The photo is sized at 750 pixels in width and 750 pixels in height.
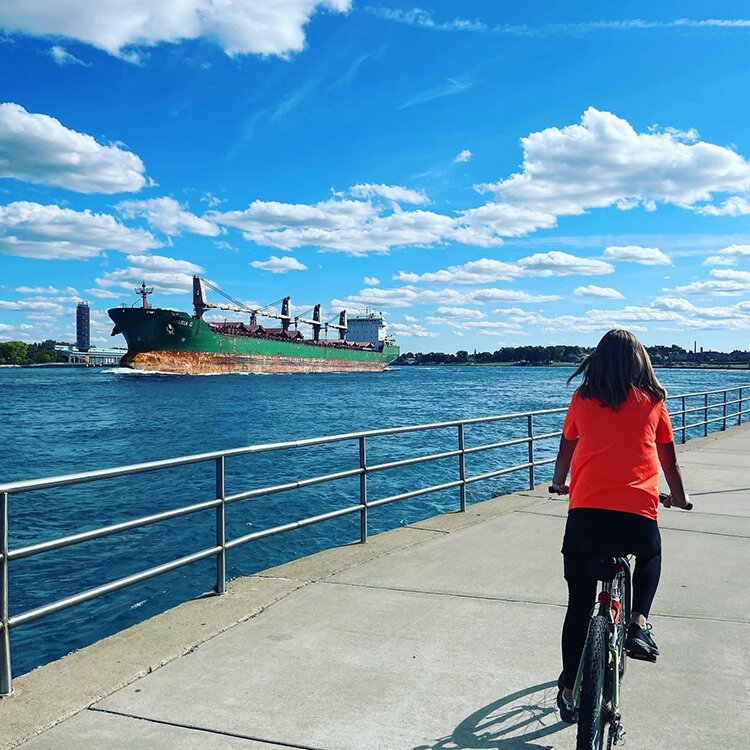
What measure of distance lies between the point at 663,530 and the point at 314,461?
1459 centimetres

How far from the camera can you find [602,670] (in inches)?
113

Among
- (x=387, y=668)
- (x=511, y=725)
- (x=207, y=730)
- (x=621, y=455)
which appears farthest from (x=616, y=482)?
(x=207, y=730)

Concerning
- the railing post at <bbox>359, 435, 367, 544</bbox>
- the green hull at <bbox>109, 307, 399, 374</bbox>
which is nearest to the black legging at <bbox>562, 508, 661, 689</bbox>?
the railing post at <bbox>359, 435, 367, 544</bbox>

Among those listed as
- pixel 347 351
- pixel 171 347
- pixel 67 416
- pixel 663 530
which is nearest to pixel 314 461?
pixel 663 530

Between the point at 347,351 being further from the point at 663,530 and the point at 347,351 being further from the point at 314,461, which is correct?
the point at 663,530

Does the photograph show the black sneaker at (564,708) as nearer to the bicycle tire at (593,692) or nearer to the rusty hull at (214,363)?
the bicycle tire at (593,692)

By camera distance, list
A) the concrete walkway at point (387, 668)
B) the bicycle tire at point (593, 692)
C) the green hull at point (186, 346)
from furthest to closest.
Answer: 1. the green hull at point (186, 346)
2. the concrete walkway at point (387, 668)
3. the bicycle tire at point (593, 692)

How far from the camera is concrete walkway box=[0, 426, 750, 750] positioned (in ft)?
11.0

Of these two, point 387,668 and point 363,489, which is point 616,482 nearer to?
point 387,668

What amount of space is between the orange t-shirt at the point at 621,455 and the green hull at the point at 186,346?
280 feet

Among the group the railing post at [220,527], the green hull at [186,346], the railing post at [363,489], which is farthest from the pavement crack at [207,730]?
the green hull at [186,346]

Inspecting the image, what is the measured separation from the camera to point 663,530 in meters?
7.55

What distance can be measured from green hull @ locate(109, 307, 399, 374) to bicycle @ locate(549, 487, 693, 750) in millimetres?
85653

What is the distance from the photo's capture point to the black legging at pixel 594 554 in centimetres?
307
